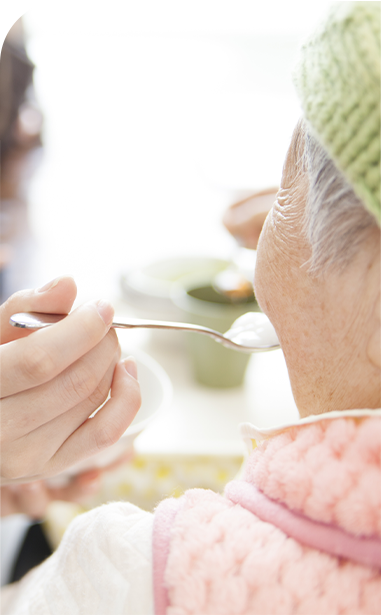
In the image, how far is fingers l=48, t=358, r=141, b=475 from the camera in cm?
55

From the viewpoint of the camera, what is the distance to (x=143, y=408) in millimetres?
782

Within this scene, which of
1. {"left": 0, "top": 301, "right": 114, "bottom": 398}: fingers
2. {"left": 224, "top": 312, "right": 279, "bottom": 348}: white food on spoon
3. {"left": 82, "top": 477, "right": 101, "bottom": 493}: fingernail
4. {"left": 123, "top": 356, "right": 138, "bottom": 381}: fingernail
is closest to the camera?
{"left": 0, "top": 301, "right": 114, "bottom": 398}: fingers

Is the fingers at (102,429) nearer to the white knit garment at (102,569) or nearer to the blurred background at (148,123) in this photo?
the white knit garment at (102,569)

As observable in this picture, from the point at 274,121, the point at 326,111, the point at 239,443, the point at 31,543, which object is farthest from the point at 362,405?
the point at 274,121

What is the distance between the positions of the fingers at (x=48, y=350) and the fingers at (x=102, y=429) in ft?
0.30

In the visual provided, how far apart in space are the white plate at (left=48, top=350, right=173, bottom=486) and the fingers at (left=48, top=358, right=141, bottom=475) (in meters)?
0.10

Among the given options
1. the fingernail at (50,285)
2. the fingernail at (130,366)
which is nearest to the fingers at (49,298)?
the fingernail at (50,285)

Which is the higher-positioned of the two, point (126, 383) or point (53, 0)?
point (53, 0)

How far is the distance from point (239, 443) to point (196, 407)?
0.40ft

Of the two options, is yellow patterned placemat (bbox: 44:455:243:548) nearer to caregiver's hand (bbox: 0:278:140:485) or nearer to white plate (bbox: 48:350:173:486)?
white plate (bbox: 48:350:173:486)

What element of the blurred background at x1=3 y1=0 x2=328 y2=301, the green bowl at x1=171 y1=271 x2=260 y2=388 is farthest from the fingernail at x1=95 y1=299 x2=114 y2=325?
the blurred background at x1=3 y1=0 x2=328 y2=301

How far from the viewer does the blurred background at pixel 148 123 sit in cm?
176

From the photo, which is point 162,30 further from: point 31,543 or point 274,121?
point 31,543

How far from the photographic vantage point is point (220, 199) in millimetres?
2293
